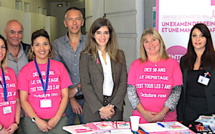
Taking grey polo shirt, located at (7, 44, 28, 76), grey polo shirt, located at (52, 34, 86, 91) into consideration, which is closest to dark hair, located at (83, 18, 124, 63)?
grey polo shirt, located at (52, 34, 86, 91)

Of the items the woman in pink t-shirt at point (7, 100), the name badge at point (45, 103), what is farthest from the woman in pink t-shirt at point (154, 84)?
the woman in pink t-shirt at point (7, 100)

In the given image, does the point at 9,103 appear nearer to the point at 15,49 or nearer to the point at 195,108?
the point at 15,49

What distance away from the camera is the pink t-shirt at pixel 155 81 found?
264 cm

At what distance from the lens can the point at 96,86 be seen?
8.72 feet

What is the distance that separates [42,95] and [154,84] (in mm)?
1006

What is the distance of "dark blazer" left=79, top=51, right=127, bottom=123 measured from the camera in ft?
8.67

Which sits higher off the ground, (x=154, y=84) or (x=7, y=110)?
(x=154, y=84)

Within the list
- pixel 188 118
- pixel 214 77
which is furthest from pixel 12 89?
pixel 214 77

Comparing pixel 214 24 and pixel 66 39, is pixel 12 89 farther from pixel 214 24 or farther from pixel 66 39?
pixel 214 24

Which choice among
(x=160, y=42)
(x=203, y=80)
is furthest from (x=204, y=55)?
(x=160, y=42)

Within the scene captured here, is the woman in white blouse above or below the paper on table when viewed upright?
above

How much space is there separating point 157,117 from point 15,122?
125cm

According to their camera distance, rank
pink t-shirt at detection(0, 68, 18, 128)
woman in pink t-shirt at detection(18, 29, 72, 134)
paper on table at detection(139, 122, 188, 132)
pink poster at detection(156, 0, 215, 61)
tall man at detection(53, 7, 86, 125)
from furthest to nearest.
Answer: pink poster at detection(156, 0, 215, 61) < tall man at detection(53, 7, 86, 125) < woman in pink t-shirt at detection(18, 29, 72, 134) < pink t-shirt at detection(0, 68, 18, 128) < paper on table at detection(139, 122, 188, 132)

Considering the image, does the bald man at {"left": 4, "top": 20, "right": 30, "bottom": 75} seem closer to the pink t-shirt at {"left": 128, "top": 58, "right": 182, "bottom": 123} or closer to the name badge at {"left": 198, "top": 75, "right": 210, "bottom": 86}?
the pink t-shirt at {"left": 128, "top": 58, "right": 182, "bottom": 123}
